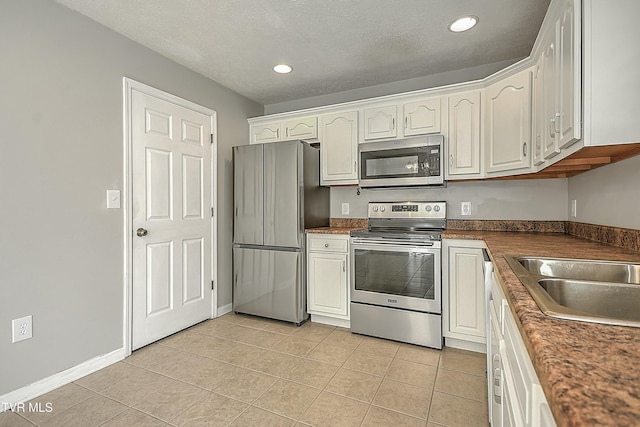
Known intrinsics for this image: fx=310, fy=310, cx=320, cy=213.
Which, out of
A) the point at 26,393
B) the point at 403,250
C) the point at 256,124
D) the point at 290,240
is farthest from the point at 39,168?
the point at 403,250

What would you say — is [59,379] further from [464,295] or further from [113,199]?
[464,295]

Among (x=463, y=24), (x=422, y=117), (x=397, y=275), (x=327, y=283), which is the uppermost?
(x=463, y=24)

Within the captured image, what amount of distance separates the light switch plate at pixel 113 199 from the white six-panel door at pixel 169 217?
0.12 meters

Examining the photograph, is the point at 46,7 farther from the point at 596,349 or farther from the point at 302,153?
the point at 596,349

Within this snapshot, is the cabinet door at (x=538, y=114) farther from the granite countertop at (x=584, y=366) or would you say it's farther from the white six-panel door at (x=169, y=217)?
the white six-panel door at (x=169, y=217)

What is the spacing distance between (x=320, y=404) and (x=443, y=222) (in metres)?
1.93

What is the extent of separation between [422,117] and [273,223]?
1.69m

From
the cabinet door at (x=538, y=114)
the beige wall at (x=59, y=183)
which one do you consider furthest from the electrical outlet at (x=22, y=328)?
the cabinet door at (x=538, y=114)

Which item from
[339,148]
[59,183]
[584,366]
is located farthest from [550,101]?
[59,183]

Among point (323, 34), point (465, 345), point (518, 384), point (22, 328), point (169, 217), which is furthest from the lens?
point (169, 217)

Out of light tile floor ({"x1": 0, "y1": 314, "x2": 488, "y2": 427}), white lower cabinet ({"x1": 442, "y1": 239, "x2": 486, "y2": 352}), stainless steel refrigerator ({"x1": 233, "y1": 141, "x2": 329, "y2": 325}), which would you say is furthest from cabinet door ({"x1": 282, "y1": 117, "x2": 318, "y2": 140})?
light tile floor ({"x1": 0, "y1": 314, "x2": 488, "y2": 427})

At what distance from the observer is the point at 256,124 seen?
3.59 metres

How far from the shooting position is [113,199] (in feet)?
7.39

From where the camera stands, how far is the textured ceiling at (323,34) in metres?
1.99
